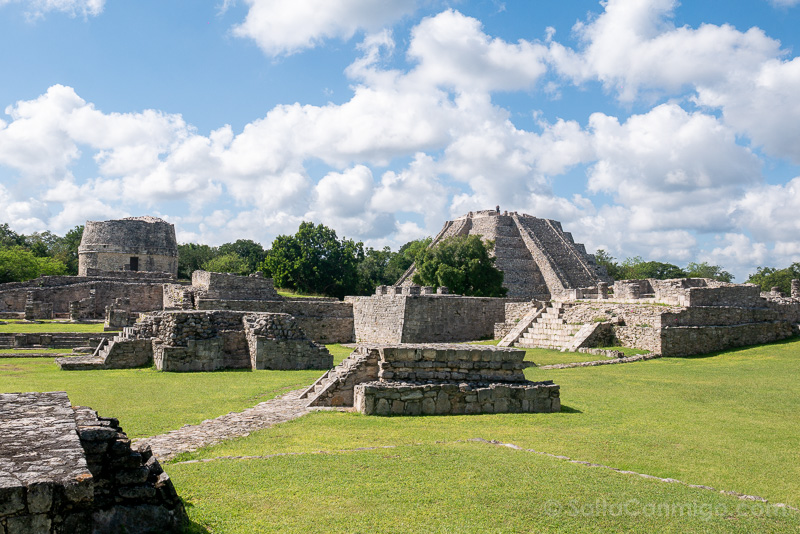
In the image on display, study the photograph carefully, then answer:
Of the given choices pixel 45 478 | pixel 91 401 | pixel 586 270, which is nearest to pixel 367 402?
pixel 91 401

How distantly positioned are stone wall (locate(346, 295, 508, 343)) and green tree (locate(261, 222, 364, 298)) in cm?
2198

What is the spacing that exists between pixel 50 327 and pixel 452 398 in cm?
2054

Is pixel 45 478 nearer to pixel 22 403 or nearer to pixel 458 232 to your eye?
pixel 22 403

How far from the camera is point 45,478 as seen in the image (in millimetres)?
3230

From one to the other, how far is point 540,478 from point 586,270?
50660 mm

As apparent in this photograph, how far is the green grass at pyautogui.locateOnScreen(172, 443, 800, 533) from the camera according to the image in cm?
450

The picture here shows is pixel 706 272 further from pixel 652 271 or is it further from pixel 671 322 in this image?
pixel 671 322

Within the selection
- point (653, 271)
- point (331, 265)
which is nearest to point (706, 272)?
point (653, 271)

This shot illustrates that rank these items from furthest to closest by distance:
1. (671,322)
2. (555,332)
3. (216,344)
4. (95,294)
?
1. (95,294)
2. (555,332)
3. (671,322)
4. (216,344)

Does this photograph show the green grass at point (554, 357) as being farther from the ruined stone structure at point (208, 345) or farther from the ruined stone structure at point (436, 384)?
the ruined stone structure at point (436, 384)

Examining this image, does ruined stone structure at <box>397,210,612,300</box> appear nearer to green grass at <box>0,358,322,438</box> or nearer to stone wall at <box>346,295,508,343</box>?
stone wall at <box>346,295,508,343</box>

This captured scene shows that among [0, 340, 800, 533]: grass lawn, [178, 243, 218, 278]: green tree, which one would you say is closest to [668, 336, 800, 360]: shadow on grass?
[0, 340, 800, 533]: grass lawn

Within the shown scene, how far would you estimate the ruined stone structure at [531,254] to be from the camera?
2005 inches

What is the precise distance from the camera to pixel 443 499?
5000mm
